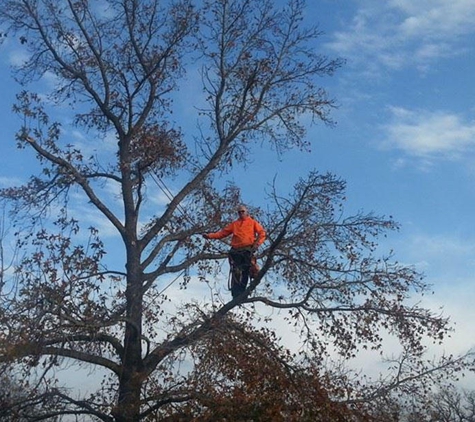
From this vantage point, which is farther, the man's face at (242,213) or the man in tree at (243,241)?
the man's face at (242,213)

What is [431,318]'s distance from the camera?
1612 centimetres

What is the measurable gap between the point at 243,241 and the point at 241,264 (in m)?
0.43

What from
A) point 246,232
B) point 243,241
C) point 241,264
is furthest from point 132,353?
point 246,232

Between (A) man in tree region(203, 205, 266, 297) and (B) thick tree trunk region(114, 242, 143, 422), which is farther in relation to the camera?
Answer: (A) man in tree region(203, 205, 266, 297)

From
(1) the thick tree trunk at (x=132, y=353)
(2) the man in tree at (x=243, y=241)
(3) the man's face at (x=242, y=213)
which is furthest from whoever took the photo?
(3) the man's face at (x=242, y=213)

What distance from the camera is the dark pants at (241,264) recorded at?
1523 centimetres

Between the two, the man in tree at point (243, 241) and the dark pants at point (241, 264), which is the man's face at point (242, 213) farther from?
the dark pants at point (241, 264)

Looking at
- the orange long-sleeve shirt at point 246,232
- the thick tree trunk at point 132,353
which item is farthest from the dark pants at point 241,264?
the thick tree trunk at point 132,353

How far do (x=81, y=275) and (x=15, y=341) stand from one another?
1886 mm

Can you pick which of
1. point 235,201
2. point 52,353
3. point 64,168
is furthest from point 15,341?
point 235,201

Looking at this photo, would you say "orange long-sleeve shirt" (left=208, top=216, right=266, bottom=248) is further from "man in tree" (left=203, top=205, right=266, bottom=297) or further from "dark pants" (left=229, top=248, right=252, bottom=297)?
"dark pants" (left=229, top=248, right=252, bottom=297)

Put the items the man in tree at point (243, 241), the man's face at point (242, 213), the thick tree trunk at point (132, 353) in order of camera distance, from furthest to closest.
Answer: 1. the man's face at point (242, 213)
2. the man in tree at point (243, 241)
3. the thick tree trunk at point (132, 353)

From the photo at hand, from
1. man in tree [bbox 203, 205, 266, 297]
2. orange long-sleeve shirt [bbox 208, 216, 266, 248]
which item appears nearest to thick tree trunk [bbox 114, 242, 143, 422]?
man in tree [bbox 203, 205, 266, 297]

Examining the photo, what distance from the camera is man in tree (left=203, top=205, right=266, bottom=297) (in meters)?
15.2
